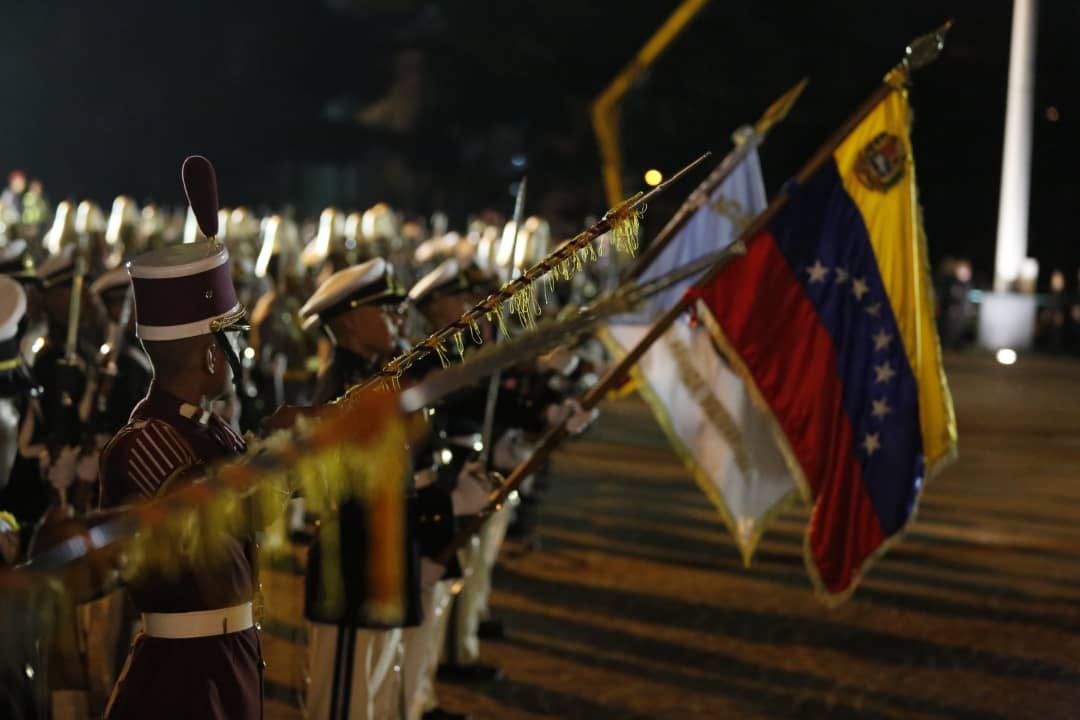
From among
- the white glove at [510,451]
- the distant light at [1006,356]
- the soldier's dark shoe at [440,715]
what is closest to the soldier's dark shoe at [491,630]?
the white glove at [510,451]

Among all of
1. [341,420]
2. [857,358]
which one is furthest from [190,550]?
[857,358]

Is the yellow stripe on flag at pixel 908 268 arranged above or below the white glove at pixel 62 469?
above

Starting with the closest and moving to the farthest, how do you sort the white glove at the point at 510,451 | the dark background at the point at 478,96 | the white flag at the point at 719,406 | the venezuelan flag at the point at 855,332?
1. the venezuelan flag at the point at 855,332
2. the white flag at the point at 719,406
3. the white glove at the point at 510,451
4. the dark background at the point at 478,96

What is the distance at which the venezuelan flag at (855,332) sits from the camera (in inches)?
246

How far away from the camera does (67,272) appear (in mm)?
7195

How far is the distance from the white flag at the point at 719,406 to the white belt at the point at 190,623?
3332 mm

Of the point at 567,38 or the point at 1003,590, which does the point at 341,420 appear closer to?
the point at 1003,590

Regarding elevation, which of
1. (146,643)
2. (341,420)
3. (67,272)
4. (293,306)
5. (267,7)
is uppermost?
(267,7)

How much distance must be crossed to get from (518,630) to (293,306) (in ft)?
15.8

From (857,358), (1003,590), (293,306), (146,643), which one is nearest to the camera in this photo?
(146,643)

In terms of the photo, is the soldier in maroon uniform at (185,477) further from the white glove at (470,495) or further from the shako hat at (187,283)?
the white glove at (470,495)

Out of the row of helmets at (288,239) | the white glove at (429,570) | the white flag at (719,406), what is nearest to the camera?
the white glove at (429,570)

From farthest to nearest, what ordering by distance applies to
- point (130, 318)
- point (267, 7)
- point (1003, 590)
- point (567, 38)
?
1. point (267, 7)
2. point (567, 38)
3. point (1003, 590)
4. point (130, 318)

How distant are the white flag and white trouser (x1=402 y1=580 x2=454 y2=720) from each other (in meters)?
1.44
